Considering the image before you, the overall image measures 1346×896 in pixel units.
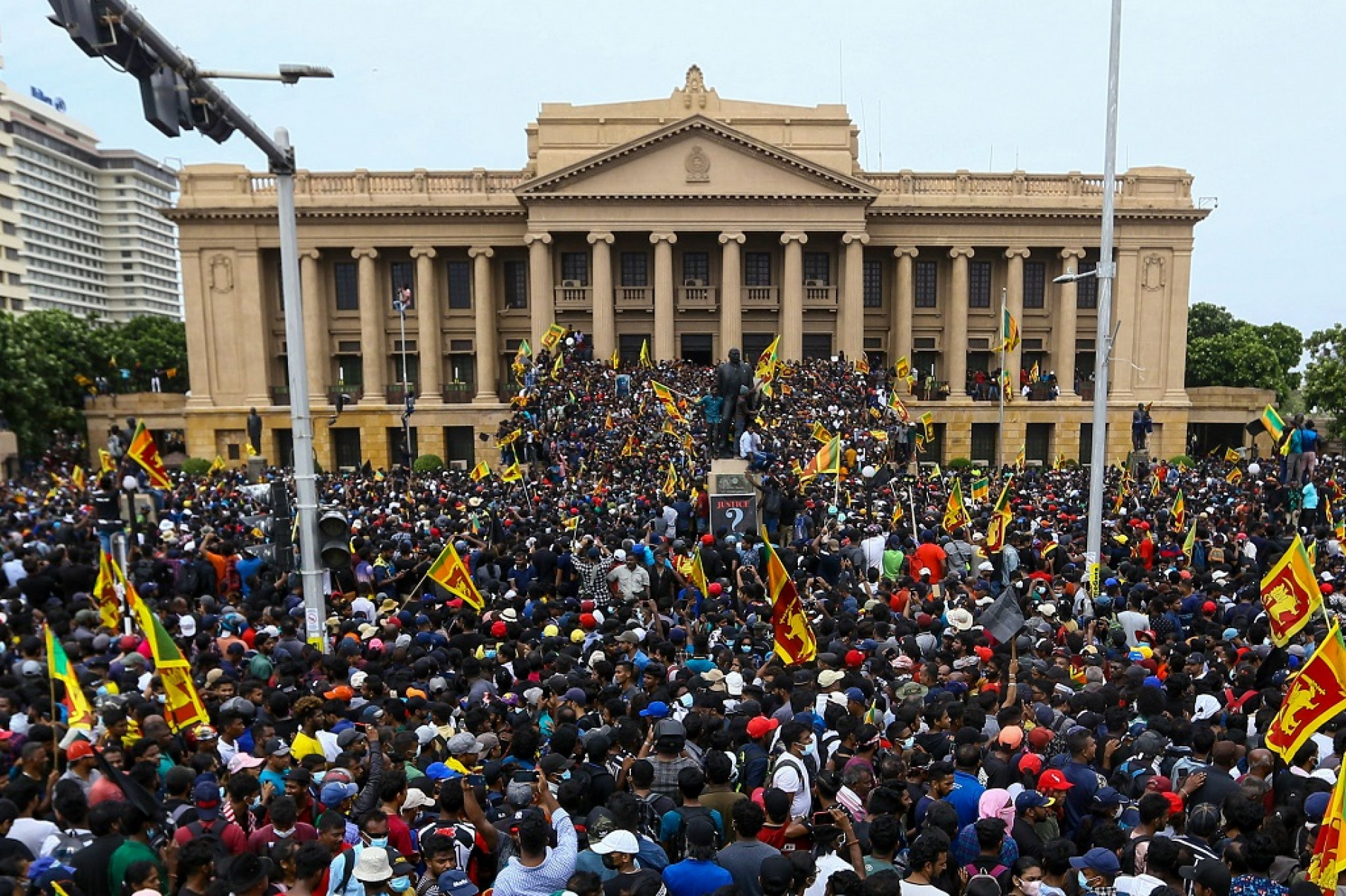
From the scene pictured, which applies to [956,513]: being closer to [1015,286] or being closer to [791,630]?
[791,630]

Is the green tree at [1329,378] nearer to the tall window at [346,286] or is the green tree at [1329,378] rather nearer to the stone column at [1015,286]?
the stone column at [1015,286]

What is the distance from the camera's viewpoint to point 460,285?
5331 cm

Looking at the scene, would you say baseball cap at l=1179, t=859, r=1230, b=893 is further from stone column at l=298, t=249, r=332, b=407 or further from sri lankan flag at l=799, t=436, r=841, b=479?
stone column at l=298, t=249, r=332, b=407

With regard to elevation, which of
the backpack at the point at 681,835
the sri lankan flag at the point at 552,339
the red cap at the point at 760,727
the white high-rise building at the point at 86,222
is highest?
the white high-rise building at the point at 86,222

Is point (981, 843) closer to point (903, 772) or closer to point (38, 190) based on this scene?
point (903, 772)

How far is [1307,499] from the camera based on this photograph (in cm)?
1966

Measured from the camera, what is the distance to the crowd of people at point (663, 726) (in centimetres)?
529

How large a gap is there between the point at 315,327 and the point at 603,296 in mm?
16953

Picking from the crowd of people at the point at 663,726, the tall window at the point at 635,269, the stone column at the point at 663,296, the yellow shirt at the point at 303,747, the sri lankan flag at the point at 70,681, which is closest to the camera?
the crowd of people at the point at 663,726

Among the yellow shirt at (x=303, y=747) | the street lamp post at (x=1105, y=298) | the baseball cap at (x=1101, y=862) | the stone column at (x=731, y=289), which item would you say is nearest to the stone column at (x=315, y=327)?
the stone column at (x=731, y=289)

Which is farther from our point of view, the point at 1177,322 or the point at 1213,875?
the point at 1177,322

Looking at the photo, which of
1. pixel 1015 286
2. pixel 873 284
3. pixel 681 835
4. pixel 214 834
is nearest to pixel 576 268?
pixel 873 284

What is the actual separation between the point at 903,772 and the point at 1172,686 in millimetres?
3271

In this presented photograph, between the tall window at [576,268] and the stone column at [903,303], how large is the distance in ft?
59.1
